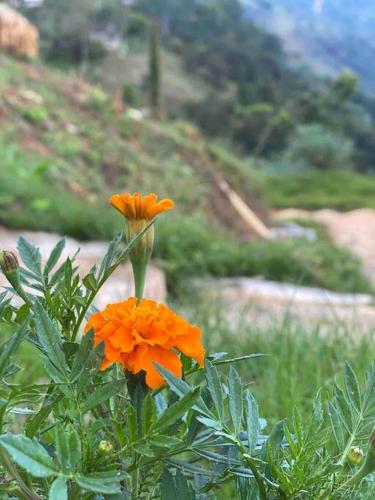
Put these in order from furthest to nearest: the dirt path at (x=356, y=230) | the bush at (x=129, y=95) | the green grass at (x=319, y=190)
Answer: the green grass at (x=319, y=190) < the bush at (x=129, y=95) < the dirt path at (x=356, y=230)

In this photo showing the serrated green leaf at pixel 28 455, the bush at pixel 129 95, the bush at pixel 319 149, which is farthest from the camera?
the bush at pixel 319 149

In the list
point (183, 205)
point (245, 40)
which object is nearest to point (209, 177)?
point (183, 205)

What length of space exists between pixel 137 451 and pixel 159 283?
2234 millimetres

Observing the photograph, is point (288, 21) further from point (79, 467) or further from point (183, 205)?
point (79, 467)

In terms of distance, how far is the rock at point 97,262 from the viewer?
2.28 m

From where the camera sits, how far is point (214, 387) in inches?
14.2

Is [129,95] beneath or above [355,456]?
above

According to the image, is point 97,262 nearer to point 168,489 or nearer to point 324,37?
point 168,489

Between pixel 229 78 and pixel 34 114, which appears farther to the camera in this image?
pixel 229 78

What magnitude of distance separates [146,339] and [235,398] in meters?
0.07

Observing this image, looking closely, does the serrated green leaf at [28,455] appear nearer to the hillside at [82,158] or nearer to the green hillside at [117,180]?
the green hillside at [117,180]

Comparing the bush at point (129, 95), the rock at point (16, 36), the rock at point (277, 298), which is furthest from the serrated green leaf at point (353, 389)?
the bush at point (129, 95)

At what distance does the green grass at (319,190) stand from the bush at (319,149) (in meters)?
0.74

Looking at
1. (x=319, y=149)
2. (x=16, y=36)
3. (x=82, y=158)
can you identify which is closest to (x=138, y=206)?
(x=82, y=158)
